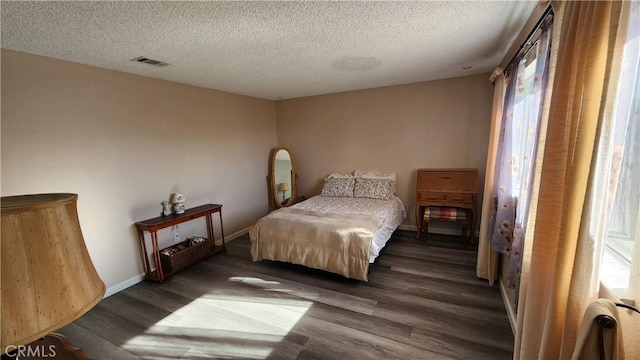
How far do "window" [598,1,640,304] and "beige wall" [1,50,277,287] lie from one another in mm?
3501

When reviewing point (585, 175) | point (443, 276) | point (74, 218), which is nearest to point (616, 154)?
point (585, 175)

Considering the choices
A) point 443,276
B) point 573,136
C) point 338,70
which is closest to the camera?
point 573,136

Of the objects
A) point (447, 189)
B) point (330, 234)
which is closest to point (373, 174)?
point (447, 189)

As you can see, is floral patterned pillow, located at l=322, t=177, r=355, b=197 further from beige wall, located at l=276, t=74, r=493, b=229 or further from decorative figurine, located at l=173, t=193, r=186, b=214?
decorative figurine, located at l=173, t=193, r=186, b=214

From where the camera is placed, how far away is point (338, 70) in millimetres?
2975

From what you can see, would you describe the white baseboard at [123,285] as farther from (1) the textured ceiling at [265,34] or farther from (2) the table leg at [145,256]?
(1) the textured ceiling at [265,34]

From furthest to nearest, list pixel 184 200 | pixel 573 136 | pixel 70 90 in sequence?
1. pixel 184 200
2. pixel 70 90
3. pixel 573 136

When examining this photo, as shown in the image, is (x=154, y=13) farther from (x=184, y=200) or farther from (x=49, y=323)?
(x=184, y=200)

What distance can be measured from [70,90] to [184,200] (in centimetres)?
150

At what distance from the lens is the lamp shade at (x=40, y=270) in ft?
Answer: 1.70

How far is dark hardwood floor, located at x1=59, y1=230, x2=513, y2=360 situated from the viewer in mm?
1793

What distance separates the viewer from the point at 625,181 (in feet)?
3.05

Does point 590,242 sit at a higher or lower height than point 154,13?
lower

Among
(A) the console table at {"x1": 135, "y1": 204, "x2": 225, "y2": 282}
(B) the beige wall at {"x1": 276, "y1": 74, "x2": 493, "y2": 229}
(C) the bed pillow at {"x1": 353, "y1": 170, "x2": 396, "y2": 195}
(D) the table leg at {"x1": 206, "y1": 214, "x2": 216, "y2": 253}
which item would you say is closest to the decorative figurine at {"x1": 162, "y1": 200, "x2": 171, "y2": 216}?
(A) the console table at {"x1": 135, "y1": 204, "x2": 225, "y2": 282}
